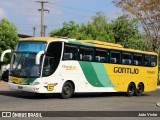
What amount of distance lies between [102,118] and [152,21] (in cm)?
3315

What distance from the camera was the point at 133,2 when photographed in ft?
152

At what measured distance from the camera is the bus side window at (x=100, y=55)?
24.2 meters

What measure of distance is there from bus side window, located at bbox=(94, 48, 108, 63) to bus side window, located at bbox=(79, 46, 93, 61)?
0.51 meters

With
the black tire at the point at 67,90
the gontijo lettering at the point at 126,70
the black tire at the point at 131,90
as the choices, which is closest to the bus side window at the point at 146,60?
A: the gontijo lettering at the point at 126,70

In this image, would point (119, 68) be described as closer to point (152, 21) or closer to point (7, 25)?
point (7, 25)

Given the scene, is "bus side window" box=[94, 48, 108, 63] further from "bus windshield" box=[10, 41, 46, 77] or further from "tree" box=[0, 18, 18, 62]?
"tree" box=[0, 18, 18, 62]

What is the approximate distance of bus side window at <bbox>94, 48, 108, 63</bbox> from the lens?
24156mm

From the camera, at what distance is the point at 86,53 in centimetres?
2342

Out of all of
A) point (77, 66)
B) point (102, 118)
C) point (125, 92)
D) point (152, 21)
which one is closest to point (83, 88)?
point (77, 66)

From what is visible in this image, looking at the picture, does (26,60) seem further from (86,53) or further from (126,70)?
(126,70)

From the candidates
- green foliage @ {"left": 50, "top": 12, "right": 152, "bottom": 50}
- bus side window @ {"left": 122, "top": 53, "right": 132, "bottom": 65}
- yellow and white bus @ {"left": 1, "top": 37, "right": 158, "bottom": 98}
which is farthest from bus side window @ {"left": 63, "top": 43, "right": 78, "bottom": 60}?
green foliage @ {"left": 50, "top": 12, "right": 152, "bottom": 50}

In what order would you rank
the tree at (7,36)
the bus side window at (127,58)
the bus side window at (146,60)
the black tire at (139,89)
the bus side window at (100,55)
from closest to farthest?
the bus side window at (100,55) < the bus side window at (127,58) < the black tire at (139,89) < the bus side window at (146,60) < the tree at (7,36)

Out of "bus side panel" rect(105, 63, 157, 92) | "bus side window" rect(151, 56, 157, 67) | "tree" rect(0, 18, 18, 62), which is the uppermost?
Result: "tree" rect(0, 18, 18, 62)

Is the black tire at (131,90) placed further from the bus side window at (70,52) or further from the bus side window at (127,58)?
the bus side window at (70,52)
